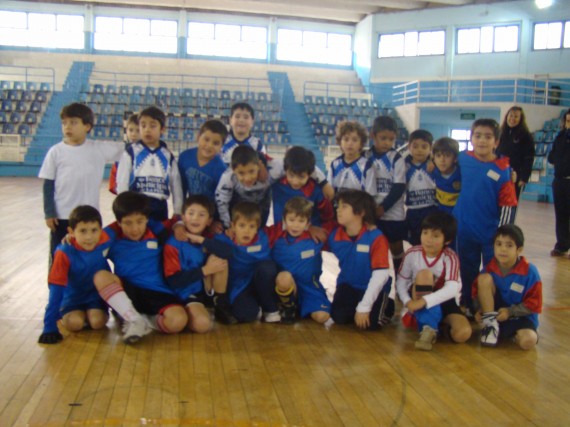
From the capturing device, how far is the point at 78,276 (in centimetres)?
322

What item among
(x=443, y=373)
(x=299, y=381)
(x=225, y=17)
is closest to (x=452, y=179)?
(x=443, y=373)

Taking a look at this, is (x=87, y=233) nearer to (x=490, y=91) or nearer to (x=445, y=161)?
(x=445, y=161)

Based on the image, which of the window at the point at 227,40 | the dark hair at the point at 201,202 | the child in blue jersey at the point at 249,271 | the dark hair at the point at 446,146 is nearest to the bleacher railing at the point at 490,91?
the window at the point at 227,40

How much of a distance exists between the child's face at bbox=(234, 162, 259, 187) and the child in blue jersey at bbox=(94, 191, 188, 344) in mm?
567

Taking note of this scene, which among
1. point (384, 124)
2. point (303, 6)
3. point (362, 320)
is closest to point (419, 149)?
point (384, 124)

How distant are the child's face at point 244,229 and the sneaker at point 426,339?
3.71 feet

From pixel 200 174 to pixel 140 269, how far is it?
2.51 ft

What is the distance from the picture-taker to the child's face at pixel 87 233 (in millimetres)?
3141

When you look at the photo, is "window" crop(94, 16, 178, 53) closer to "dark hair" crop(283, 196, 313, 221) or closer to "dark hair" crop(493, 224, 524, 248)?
"dark hair" crop(283, 196, 313, 221)

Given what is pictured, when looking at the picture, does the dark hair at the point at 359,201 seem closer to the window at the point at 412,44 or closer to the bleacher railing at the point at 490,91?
the bleacher railing at the point at 490,91

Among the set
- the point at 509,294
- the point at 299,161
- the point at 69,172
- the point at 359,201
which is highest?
the point at 299,161

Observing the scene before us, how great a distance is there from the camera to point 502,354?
9.86 ft

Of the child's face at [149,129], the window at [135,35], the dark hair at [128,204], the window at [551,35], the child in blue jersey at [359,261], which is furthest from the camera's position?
the window at [135,35]

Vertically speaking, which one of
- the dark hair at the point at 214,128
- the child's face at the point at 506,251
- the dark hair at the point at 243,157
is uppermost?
the dark hair at the point at 214,128
